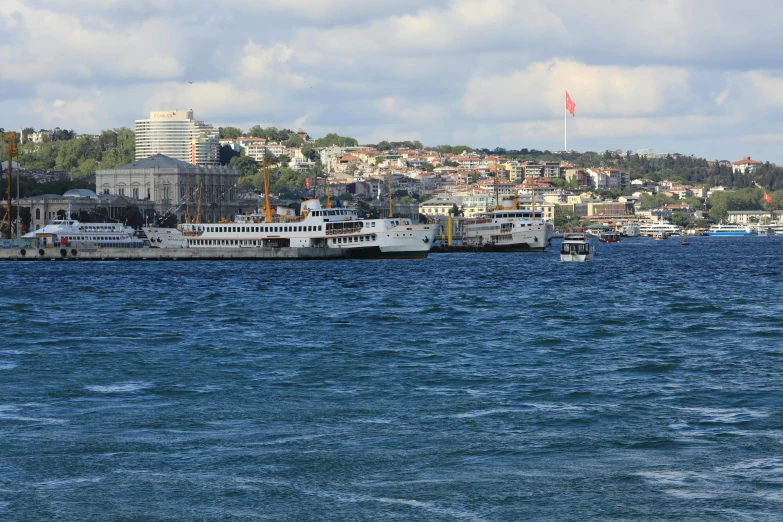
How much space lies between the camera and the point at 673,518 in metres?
10.5

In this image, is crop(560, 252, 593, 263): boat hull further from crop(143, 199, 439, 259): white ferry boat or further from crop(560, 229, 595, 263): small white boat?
crop(143, 199, 439, 259): white ferry boat

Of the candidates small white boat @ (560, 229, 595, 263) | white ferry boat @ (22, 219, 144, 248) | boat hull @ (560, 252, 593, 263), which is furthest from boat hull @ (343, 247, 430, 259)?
white ferry boat @ (22, 219, 144, 248)

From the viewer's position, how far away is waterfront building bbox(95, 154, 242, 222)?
154250 millimetres

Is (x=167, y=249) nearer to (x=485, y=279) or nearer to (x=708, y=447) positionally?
(x=485, y=279)

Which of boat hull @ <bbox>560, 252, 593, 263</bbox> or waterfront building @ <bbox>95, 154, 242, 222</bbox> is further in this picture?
waterfront building @ <bbox>95, 154, 242, 222</bbox>

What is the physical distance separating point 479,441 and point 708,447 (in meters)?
2.43

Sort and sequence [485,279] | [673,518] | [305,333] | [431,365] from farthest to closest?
[485,279] < [305,333] < [431,365] < [673,518]

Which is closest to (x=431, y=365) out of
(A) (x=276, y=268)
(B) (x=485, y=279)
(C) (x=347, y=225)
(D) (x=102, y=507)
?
(D) (x=102, y=507)

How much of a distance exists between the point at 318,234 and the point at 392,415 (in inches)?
2552

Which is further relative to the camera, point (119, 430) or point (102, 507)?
point (119, 430)

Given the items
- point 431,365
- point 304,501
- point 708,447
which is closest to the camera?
point 304,501

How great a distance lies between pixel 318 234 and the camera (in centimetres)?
7994

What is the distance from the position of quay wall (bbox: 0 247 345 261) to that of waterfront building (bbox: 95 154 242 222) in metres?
67.7

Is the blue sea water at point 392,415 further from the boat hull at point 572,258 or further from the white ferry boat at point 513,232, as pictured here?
the white ferry boat at point 513,232
